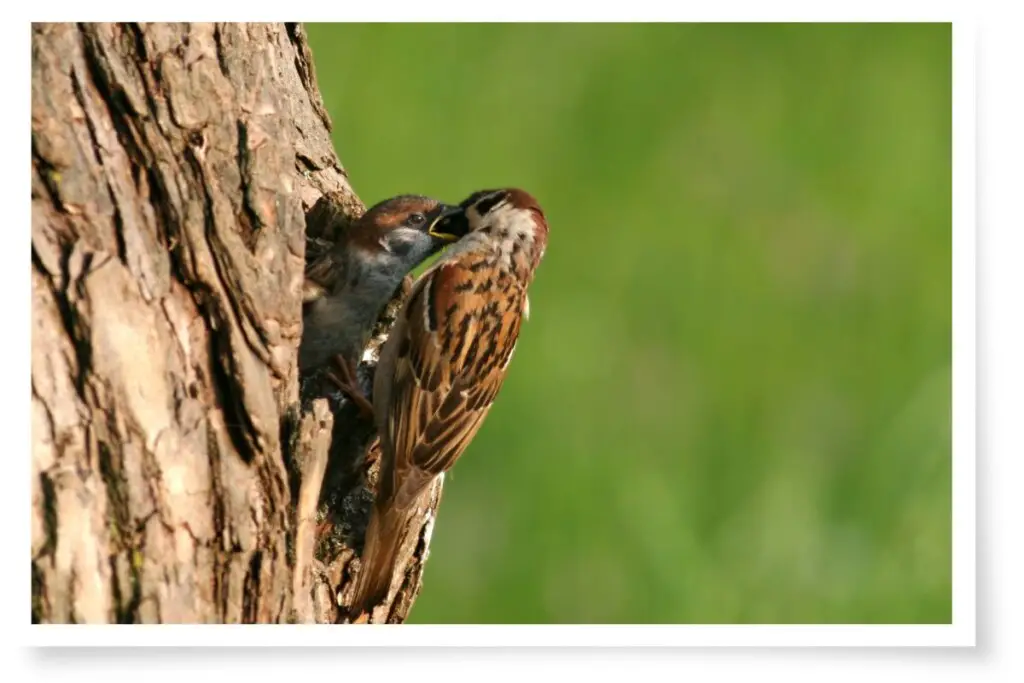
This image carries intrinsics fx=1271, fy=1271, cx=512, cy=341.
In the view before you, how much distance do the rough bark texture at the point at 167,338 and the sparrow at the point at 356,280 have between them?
0.63 feet

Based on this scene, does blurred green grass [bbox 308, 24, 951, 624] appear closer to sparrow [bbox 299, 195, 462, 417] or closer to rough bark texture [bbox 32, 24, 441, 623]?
sparrow [bbox 299, 195, 462, 417]

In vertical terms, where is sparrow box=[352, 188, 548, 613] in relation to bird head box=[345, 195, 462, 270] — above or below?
below

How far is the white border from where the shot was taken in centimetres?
344

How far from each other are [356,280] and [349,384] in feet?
0.95

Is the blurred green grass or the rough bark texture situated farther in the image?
the blurred green grass

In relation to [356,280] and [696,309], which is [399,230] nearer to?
[356,280]

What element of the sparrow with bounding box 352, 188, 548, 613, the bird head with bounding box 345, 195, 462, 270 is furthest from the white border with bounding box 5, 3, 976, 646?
the bird head with bounding box 345, 195, 462, 270

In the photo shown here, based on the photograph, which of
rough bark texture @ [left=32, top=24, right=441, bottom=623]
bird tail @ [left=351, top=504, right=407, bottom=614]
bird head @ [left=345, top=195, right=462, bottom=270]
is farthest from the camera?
bird head @ [left=345, top=195, right=462, bottom=270]

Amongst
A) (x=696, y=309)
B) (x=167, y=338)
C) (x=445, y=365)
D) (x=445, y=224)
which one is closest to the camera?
(x=167, y=338)

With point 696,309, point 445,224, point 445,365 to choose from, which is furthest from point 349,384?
point 696,309

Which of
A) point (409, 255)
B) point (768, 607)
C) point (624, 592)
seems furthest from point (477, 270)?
point (768, 607)
